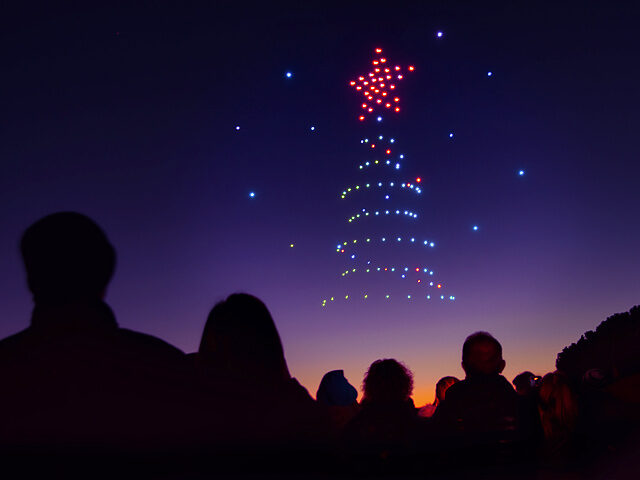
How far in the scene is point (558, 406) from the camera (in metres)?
3.37

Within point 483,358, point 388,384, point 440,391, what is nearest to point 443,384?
point 440,391

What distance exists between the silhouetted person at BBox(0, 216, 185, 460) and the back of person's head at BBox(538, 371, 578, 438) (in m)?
2.77

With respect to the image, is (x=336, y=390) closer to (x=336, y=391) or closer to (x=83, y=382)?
(x=336, y=391)

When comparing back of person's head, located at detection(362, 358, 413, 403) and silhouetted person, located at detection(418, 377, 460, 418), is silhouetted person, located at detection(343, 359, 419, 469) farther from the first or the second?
silhouetted person, located at detection(418, 377, 460, 418)

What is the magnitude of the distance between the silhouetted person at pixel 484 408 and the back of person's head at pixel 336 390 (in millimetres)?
779

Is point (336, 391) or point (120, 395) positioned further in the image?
point (336, 391)

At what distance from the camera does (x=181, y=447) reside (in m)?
1.26

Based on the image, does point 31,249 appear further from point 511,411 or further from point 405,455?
point 511,411

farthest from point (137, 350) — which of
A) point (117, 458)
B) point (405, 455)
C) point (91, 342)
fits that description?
point (405, 455)

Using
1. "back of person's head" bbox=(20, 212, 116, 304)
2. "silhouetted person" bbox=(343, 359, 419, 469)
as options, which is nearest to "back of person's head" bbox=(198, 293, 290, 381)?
"back of person's head" bbox=(20, 212, 116, 304)

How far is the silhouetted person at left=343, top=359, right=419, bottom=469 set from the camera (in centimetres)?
328

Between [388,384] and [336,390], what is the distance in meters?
0.83

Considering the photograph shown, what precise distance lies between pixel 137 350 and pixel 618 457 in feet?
9.80

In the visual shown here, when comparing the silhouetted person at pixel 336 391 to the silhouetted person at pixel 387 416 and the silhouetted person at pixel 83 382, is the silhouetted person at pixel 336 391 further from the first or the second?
the silhouetted person at pixel 83 382
